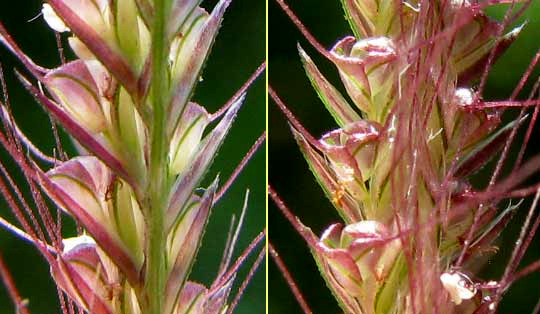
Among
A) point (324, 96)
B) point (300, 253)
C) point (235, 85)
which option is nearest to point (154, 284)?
point (324, 96)

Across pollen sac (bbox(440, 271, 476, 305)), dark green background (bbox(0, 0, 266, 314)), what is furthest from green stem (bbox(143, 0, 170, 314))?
dark green background (bbox(0, 0, 266, 314))

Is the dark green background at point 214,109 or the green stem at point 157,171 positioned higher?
the green stem at point 157,171

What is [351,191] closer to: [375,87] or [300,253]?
[375,87]

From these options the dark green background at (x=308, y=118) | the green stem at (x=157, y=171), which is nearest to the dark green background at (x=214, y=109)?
the dark green background at (x=308, y=118)

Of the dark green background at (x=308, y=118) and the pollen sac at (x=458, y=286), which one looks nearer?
the pollen sac at (x=458, y=286)

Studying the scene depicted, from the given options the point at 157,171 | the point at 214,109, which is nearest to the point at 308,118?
the point at 214,109

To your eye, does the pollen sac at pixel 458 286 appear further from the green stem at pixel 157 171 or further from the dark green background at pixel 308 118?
the dark green background at pixel 308 118
